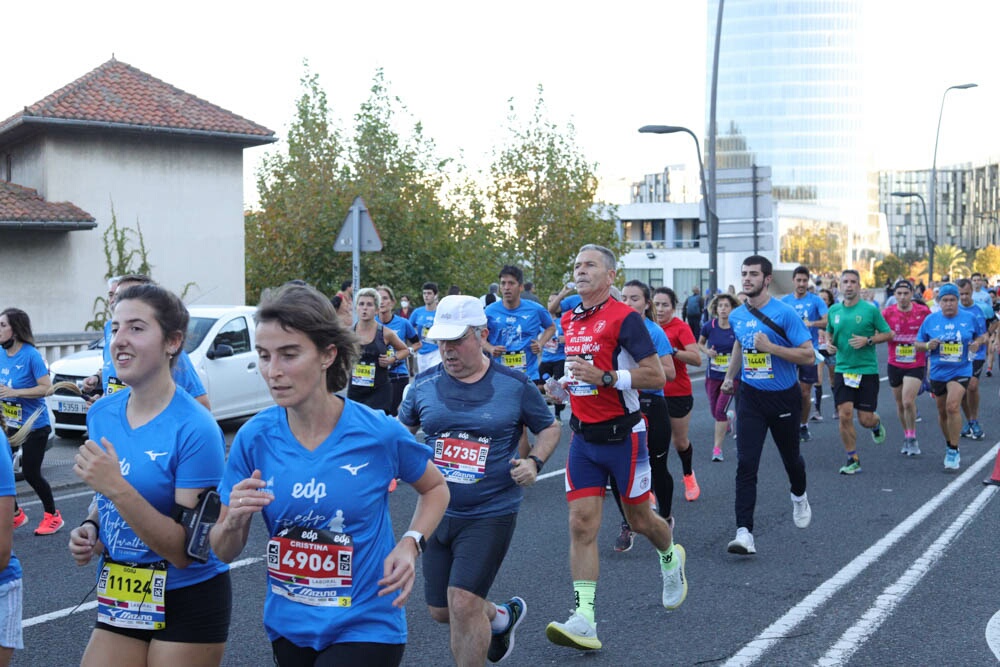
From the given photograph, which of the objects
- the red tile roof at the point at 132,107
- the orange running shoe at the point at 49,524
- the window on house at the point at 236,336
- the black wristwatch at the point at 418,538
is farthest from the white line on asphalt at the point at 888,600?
the red tile roof at the point at 132,107

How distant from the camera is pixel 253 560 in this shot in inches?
305

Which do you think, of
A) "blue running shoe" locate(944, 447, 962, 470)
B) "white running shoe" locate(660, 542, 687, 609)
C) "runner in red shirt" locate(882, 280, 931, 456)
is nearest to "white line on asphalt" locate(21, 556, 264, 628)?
"white running shoe" locate(660, 542, 687, 609)

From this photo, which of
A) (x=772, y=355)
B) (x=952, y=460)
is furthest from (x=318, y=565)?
(x=952, y=460)

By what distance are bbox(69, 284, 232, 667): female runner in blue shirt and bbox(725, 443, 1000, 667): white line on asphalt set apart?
2.90 metres

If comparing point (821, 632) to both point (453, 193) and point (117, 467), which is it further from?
point (453, 193)

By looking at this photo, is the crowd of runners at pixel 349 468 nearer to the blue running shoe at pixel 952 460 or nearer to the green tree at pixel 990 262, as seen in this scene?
the blue running shoe at pixel 952 460

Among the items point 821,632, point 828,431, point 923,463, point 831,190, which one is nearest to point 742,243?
point 828,431

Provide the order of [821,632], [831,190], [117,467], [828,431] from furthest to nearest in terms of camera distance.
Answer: [831,190], [828,431], [821,632], [117,467]

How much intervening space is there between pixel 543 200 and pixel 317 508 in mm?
34838

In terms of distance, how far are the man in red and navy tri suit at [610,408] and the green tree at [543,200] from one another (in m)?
31.1

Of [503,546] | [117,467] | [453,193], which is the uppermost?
[453,193]

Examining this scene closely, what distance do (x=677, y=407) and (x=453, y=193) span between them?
29.0 metres

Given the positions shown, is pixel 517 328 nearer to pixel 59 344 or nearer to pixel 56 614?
pixel 56 614

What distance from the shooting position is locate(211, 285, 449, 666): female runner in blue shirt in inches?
122
